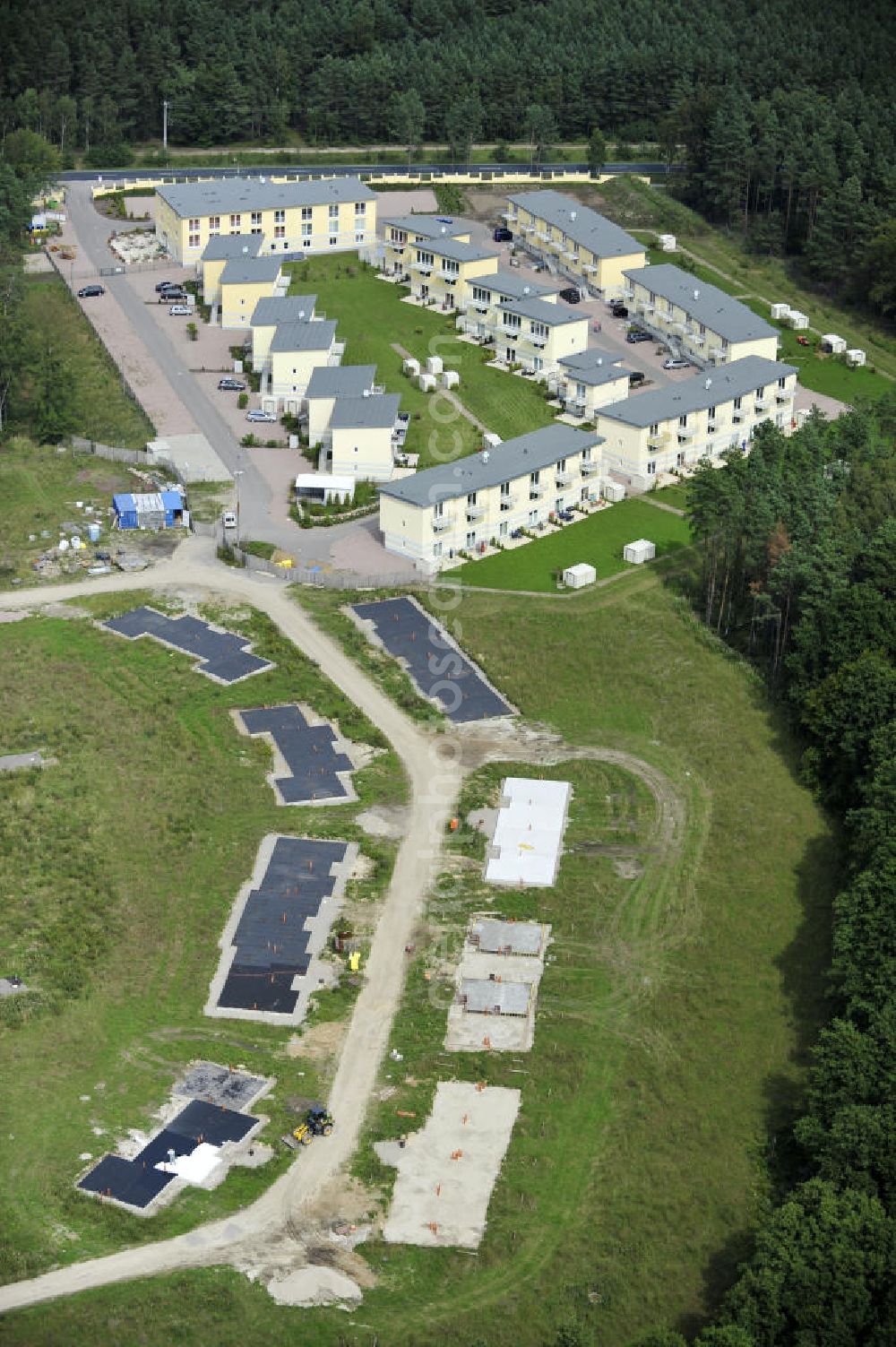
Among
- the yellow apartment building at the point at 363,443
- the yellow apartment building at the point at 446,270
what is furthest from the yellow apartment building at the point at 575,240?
the yellow apartment building at the point at 363,443

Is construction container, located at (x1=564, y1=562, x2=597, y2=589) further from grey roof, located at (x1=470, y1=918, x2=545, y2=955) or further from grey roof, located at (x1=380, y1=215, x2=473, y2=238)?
grey roof, located at (x1=380, y1=215, x2=473, y2=238)

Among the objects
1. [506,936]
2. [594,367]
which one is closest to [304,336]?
[594,367]

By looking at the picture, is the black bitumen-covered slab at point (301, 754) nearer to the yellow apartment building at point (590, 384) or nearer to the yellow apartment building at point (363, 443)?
the yellow apartment building at point (363, 443)

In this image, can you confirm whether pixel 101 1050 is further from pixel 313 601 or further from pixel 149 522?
pixel 149 522

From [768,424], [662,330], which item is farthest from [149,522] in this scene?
[662,330]

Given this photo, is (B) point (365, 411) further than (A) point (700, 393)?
No

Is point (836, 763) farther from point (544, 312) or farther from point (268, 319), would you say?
point (268, 319)

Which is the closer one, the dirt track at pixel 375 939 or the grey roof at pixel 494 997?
the dirt track at pixel 375 939
